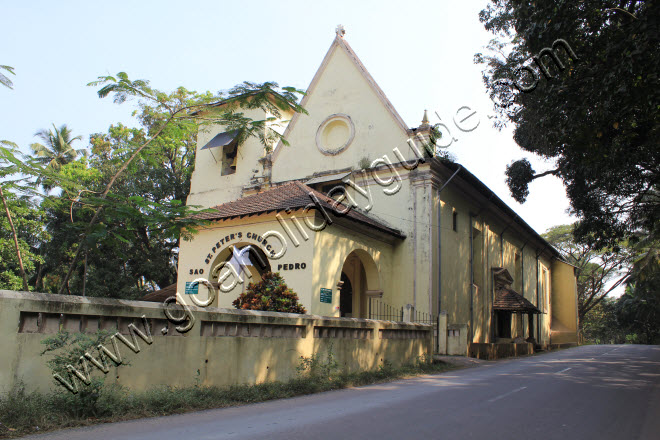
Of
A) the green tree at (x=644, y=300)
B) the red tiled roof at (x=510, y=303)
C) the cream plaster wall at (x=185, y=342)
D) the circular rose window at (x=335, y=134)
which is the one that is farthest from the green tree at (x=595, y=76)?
the green tree at (x=644, y=300)

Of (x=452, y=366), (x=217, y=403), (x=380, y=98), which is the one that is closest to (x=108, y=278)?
(x=380, y=98)

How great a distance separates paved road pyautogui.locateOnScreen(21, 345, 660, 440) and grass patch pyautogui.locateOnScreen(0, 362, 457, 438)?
266 millimetres

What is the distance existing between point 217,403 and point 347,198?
43.7 feet

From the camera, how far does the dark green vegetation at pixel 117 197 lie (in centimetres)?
996

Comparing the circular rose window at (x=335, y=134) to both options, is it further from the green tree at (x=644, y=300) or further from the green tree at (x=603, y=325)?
the green tree at (x=603, y=325)

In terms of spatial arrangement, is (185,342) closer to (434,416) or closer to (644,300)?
(434,416)

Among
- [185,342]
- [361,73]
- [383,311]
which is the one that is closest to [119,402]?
[185,342]

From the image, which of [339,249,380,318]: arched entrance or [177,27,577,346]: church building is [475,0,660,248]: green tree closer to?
[177,27,577,346]: church building

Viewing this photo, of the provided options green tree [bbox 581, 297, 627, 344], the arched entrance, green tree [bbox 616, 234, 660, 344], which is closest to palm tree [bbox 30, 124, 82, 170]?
the arched entrance

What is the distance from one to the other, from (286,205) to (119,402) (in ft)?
32.8

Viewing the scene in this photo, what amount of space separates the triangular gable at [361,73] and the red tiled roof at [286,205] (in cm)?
413

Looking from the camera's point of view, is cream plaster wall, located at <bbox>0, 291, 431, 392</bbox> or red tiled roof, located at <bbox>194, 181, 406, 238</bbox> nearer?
cream plaster wall, located at <bbox>0, 291, 431, 392</bbox>

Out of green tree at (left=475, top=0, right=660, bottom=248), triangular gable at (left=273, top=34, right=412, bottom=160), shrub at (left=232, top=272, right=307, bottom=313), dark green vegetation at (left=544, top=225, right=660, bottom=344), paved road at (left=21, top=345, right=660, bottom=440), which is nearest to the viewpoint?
paved road at (left=21, top=345, right=660, bottom=440)

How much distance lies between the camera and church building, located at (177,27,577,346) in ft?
54.2
